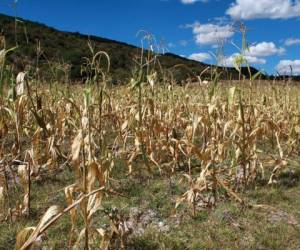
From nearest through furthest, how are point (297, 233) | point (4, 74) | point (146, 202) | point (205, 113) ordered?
point (4, 74) → point (297, 233) → point (146, 202) → point (205, 113)

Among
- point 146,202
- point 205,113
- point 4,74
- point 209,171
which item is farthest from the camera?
point 205,113

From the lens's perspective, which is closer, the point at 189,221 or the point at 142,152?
the point at 189,221

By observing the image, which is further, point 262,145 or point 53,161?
point 262,145

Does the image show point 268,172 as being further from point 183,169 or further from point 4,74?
point 4,74

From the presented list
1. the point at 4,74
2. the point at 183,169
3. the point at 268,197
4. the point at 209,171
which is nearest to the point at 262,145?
the point at 183,169

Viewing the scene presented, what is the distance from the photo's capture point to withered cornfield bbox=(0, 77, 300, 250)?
3273mm

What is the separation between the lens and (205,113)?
4965mm

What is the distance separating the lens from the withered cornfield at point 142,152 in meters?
3.27

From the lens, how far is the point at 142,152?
4098 mm

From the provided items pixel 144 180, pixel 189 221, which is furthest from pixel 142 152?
pixel 144 180

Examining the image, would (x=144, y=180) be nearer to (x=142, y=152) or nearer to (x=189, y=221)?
(x=142, y=152)

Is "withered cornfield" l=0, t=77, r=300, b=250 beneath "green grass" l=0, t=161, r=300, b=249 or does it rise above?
above

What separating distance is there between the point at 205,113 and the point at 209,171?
995 mm

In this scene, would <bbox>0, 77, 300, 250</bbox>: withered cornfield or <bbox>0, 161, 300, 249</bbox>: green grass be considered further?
<bbox>0, 161, 300, 249</bbox>: green grass
